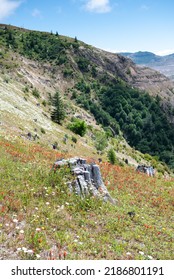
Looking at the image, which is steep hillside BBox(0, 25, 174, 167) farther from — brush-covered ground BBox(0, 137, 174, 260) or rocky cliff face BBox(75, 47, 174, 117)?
brush-covered ground BBox(0, 137, 174, 260)

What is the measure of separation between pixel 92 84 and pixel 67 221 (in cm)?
13401

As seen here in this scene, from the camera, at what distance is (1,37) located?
130625 millimetres

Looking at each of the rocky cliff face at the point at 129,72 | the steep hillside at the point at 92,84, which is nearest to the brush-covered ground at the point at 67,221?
the steep hillside at the point at 92,84

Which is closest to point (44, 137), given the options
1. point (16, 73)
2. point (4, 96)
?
point (4, 96)

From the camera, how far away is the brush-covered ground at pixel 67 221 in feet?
28.9

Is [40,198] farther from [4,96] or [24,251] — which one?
[4,96]

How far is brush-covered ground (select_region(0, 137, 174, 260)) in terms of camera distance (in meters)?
8.80

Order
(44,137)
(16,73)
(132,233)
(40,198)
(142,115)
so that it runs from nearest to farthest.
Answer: (132,233) → (40,198) → (44,137) → (16,73) → (142,115)

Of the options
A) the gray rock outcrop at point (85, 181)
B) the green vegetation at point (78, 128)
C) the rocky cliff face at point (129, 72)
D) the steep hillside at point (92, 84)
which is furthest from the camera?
the rocky cliff face at point (129, 72)

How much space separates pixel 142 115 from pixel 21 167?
13950 cm

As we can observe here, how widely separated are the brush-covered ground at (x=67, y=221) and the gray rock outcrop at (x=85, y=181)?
368 mm

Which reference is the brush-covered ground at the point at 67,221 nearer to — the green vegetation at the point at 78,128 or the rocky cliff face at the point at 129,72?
the green vegetation at the point at 78,128

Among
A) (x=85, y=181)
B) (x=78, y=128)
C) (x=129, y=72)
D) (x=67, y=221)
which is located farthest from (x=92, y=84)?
(x=67, y=221)

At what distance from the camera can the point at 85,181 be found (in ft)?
46.4
